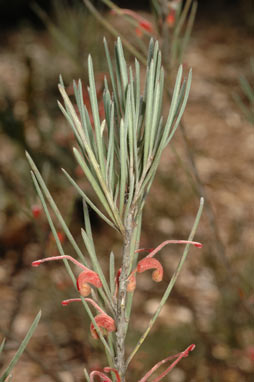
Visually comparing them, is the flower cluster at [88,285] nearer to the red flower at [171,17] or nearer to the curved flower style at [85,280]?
the curved flower style at [85,280]

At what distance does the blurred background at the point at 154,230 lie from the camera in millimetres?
838

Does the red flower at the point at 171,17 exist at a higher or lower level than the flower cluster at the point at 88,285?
higher

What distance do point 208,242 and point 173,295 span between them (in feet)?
0.58

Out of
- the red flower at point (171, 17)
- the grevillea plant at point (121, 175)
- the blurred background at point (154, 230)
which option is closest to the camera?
the grevillea plant at point (121, 175)

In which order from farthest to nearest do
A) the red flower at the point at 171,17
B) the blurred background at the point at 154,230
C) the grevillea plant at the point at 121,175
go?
the blurred background at the point at 154,230 < the red flower at the point at 171,17 < the grevillea plant at the point at 121,175

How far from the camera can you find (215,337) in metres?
0.94

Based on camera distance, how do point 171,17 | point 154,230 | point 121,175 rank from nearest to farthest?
1. point 121,175
2. point 171,17
3. point 154,230

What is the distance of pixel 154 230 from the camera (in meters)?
1.24

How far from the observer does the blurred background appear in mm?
838

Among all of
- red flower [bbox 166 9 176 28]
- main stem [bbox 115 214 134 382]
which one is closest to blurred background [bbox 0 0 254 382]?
red flower [bbox 166 9 176 28]

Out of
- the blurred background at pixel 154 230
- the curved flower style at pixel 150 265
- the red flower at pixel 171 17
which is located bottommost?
the blurred background at pixel 154 230

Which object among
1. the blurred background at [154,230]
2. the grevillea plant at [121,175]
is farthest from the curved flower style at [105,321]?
the blurred background at [154,230]

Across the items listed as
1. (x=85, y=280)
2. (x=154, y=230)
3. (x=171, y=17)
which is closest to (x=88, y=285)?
(x=85, y=280)

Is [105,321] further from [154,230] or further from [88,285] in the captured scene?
[154,230]
